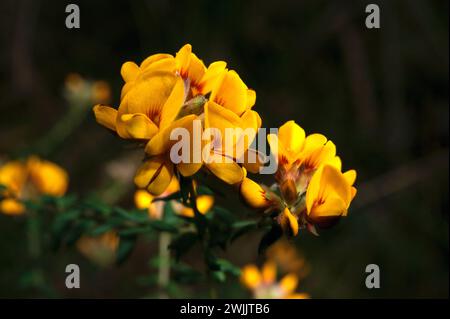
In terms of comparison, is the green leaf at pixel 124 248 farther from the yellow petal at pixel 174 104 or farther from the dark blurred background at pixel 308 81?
the dark blurred background at pixel 308 81

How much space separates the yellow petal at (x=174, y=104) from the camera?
98 centimetres

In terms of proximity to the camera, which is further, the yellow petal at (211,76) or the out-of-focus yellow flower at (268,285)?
the out-of-focus yellow flower at (268,285)

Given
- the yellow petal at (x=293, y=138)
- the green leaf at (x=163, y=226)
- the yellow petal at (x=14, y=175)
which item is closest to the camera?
the yellow petal at (x=293, y=138)

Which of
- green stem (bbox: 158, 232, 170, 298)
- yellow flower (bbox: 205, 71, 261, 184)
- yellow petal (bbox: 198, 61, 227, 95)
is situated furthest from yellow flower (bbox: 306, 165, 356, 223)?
green stem (bbox: 158, 232, 170, 298)

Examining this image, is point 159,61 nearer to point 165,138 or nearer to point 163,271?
point 165,138

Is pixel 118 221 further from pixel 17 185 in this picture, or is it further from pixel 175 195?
pixel 17 185

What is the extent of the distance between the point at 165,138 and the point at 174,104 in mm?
50

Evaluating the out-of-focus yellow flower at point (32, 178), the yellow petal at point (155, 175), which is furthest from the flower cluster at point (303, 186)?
the out-of-focus yellow flower at point (32, 178)

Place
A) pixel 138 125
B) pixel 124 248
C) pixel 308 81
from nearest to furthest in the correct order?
pixel 138 125 → pixel 124 248 → pixel 308 81

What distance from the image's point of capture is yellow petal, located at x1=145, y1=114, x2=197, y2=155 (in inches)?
37.9

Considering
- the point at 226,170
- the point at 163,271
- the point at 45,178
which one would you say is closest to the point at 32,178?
the point at 45,178

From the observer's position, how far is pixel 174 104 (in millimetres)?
987

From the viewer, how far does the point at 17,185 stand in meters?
1.80

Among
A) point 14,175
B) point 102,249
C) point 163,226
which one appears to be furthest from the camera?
point 102,249
